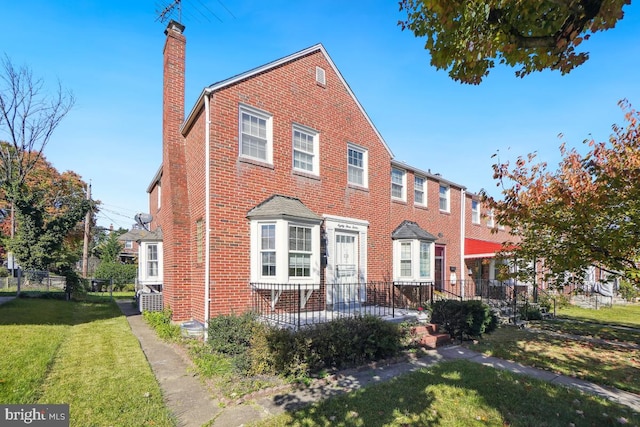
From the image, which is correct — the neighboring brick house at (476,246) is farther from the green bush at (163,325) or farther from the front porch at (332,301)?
the green bush at (163,325)

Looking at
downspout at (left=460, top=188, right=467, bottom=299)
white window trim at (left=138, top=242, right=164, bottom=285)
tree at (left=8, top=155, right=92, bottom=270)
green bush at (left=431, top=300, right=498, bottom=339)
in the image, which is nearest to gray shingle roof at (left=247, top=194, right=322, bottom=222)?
green bush at (left=431, top=300, right=498, bottom=339)

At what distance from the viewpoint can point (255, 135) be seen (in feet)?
33.5

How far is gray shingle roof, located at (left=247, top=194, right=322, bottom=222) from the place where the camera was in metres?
9.20

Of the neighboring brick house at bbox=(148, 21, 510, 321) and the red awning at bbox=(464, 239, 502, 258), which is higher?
the neighboring brick house at bbox=(148, 21, 510, 321)

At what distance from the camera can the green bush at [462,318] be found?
9.55 m

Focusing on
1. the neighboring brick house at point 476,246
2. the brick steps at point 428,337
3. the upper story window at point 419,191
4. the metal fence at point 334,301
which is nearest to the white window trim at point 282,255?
the metal fence at point 334,301

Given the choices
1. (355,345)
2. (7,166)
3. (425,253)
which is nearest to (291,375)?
(355,345)

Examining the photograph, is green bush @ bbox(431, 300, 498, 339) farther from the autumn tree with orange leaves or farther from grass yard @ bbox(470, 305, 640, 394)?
the autumn tree with orange leaves

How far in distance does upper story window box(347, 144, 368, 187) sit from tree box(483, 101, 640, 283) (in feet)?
17.5

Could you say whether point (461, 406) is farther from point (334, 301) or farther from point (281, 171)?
point (281, 171)

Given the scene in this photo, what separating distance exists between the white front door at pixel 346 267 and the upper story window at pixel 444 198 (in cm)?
772

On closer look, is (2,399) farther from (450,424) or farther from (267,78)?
(267,78)

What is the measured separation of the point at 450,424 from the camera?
15.2 ft

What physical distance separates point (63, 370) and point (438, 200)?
16.2 m
